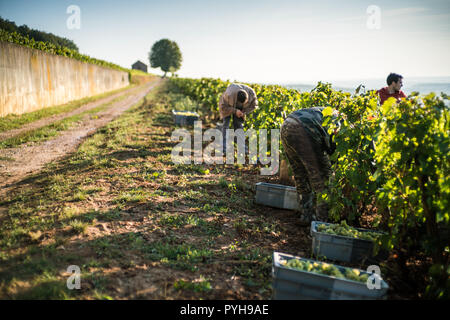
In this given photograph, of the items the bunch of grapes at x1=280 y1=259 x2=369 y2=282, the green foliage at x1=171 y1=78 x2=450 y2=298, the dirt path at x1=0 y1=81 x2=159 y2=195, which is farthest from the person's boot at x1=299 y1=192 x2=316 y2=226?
the dirt path at x1=0 y1=81 x2=159 y2=195

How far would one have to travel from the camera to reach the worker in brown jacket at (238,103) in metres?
7.26

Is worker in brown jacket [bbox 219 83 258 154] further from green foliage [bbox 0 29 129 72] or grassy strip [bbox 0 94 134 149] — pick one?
green foliage [bbox 0 29 129 72]

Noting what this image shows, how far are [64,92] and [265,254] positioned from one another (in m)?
16.7

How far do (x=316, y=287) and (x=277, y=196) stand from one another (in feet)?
8.09

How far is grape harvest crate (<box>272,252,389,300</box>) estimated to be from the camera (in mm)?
2221

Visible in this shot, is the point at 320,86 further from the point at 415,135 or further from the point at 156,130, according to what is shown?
the point at 156,130

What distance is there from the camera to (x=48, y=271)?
8.92ft

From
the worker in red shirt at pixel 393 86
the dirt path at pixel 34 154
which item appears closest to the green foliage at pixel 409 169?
the worker in red shirt at pixel 393 86

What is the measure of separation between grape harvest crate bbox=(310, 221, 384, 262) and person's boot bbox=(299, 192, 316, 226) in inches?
38.1

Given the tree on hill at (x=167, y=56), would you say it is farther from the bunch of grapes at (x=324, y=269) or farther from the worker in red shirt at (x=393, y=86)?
the bunch of grapes at (x=324, y=269)

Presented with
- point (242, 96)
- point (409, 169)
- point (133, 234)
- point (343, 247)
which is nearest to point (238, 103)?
point (242, 96)

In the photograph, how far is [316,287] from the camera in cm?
230

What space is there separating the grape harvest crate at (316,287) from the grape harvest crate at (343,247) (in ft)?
2.87

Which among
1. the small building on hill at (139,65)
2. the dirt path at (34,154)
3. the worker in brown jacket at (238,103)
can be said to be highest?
the small building on hill at (139,65)
